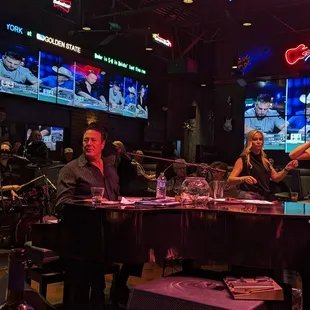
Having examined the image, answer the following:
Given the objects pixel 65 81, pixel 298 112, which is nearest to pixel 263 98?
pixel 298 112

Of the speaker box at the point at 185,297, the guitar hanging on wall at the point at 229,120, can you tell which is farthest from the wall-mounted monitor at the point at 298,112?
the speaker box at the point at 185,297

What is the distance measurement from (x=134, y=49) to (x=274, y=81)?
4117mm

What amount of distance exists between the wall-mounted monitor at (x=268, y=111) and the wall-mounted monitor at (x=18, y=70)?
672 cm

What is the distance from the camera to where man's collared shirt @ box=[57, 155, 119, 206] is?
10.8ft

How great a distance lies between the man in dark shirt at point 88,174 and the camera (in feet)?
10.9

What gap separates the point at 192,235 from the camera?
282 centimetres

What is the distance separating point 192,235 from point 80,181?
1.02m

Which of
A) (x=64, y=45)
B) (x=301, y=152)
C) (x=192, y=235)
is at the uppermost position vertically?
(x=64, y=45)

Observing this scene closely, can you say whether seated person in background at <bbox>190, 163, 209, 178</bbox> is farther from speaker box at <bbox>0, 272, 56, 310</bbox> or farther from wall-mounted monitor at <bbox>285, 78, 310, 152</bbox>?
wall-mounted monitor at <bbox>285, 78, 310, 152</bbox>

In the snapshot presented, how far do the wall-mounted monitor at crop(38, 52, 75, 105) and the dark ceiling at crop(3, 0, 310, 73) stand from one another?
0.69 m

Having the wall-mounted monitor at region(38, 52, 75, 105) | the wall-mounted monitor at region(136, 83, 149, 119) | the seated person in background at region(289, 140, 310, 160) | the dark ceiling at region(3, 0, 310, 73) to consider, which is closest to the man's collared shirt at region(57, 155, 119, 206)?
the seated person in background at region(289, 140, 310, 160)

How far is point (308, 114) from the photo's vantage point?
482 inches

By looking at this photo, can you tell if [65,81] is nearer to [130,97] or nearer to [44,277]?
[130,97]

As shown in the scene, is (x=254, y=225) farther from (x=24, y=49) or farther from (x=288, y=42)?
(x=288, y=42)
